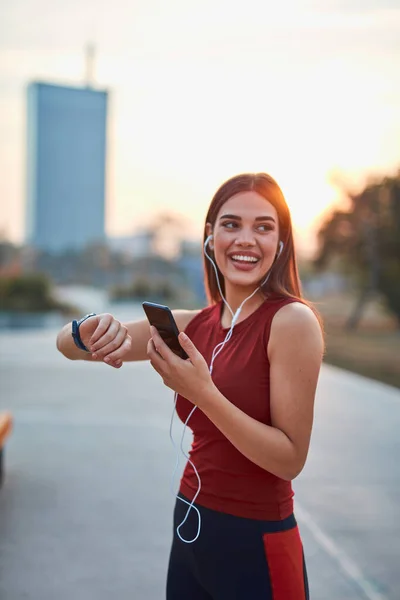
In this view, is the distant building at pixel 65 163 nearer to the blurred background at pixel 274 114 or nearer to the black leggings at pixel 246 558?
the blurred background at pixel 274 114

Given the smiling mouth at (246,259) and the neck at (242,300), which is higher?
the smiling mouth at (246,259)

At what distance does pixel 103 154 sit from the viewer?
4784cm

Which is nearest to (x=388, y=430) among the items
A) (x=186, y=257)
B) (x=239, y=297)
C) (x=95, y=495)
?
(x=95, y=495)

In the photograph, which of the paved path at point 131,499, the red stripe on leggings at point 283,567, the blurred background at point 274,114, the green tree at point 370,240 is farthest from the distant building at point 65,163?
the red stripe on leggings at point 283,567

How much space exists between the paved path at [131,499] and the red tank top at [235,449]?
1715 millimetres

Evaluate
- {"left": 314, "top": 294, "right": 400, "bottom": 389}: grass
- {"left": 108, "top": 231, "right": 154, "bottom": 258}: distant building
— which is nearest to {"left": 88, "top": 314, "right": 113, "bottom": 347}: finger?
{"left": 314, "top": 294, "right": 400, "bottom": 389}: grass

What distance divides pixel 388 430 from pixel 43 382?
166 inches

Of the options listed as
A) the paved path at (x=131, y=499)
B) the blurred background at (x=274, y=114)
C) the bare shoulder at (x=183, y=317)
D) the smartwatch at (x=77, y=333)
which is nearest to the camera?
the smartwatch at (x=77, y=333)

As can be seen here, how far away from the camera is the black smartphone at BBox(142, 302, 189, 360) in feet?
4.55

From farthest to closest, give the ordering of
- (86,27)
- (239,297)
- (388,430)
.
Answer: (86,27) → (388,430) → (239,297)

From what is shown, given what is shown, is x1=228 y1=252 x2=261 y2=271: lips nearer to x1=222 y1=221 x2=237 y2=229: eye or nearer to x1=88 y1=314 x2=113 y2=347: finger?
x1=222 y1=221 x2=237 y2=229: eye

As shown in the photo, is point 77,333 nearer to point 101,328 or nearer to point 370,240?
point 101,328

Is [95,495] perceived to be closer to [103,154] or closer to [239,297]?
[239,297]

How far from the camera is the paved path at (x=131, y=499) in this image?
10.5 feet
